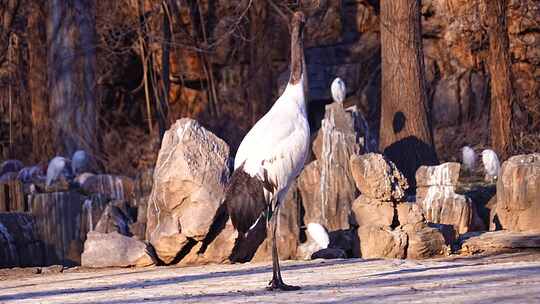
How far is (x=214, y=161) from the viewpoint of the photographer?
13562 millimetres

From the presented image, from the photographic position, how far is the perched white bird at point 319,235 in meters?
13.9

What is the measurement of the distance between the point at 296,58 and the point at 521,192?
4141 mm

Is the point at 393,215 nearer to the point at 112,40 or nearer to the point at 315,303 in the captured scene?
the point at 315,303

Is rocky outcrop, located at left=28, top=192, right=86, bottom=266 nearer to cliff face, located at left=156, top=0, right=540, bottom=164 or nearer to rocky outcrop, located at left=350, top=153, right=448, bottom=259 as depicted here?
rocky outcrop, located at left=350, top=153, right=448, bottom=259

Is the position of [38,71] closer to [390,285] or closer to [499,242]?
[499,242]

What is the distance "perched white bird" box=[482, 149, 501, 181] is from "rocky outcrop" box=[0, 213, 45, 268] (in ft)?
24.8

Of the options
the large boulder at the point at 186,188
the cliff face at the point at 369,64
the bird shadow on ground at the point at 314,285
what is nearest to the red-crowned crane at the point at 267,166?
the bird shadow on ground at the point at 314,285

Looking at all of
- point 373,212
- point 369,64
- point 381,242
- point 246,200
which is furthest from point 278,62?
point 246,200

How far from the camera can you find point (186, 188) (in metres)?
13.4

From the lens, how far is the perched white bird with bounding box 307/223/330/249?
13914 millimetres

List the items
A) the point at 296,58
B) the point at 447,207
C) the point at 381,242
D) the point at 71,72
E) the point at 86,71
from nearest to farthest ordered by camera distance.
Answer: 1. the point at 296,58
2. the point at 381,242
3. the point at 447,207
4. the point at 71,72
5. the point at 86,71

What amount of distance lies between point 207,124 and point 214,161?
642 inches

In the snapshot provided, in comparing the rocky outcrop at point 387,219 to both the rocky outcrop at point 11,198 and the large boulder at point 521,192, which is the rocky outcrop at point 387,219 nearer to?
the large boulder at point 521,192

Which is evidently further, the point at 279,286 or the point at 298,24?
the point at 298,24
